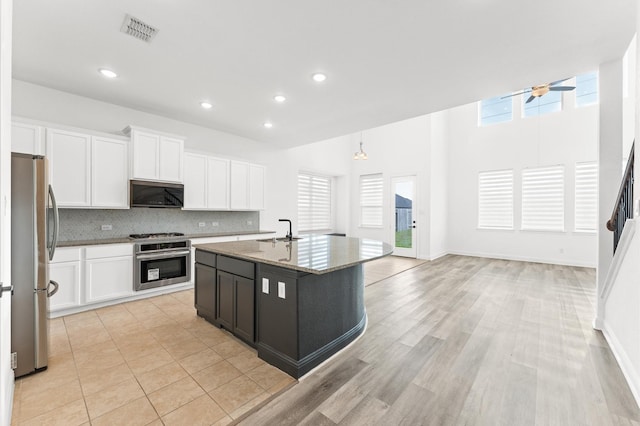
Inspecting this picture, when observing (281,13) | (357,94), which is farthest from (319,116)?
(281,13)

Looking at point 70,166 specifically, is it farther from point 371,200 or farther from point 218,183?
point 371,200

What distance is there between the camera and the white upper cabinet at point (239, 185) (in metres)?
5.19

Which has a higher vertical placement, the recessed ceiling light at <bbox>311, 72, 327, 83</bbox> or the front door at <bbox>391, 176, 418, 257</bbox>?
the recessed ceiling light at <bbox>311, 72, 327, 83</bbox>

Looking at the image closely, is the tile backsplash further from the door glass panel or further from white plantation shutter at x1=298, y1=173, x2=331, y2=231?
the door glass panel

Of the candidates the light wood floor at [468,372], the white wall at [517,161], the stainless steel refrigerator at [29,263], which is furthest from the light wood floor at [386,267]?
the stainless steel refrigerator at [29,263]

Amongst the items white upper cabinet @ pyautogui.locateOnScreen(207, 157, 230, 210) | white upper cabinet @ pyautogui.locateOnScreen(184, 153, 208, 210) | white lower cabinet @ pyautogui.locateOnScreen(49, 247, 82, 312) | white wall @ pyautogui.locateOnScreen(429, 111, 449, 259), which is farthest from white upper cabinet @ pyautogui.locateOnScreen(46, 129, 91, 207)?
white wall @ pyautogui.locateOnScreen(429, 111, 449, 259)

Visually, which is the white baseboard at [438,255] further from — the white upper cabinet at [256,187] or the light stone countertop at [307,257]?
the light stone countertop at [307,257]

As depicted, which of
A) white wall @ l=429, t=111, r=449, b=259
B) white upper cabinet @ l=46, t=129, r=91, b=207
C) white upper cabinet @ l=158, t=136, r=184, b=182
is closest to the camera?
white upper cabinet @ l=46, t=129, r=91, b=207

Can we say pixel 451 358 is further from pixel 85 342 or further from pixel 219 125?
pixel 219 125

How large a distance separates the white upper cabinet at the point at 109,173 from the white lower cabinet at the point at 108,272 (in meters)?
0.63

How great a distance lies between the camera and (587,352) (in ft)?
8.17

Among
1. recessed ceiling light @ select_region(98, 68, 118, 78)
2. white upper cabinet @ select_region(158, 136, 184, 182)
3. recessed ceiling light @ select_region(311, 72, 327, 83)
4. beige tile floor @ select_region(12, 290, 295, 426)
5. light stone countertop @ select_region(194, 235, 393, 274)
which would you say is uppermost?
recessed ceiling light @ select_region(98, 68, 118, 78)

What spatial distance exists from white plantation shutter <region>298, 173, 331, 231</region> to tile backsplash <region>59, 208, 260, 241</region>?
2085mm

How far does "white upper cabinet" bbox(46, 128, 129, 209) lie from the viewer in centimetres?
332
